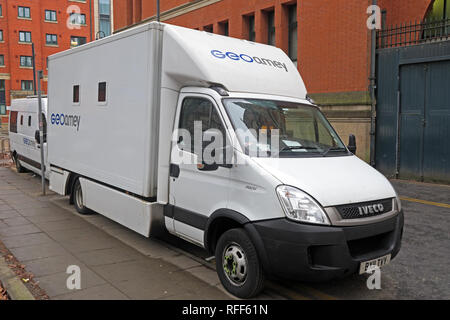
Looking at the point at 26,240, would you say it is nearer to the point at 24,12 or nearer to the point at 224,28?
the point at 224,28

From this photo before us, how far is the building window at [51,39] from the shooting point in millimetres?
56844

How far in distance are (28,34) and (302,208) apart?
6084 centimetres

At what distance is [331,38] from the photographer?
45.8 ft

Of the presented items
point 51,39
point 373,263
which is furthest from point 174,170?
point 51,39

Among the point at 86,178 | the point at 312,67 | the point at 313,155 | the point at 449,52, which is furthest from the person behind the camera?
the point at 312,67

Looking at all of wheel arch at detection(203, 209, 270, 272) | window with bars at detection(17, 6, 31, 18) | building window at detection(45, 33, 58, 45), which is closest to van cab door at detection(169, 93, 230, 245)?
wheel arch at detection(203, 209, 270, 272)

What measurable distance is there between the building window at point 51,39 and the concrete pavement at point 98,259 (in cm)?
5539

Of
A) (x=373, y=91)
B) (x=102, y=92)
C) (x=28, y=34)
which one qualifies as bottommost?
(x=102, y=92)

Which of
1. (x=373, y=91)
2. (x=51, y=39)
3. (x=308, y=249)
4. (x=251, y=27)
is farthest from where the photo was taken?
(x=51, y=39)

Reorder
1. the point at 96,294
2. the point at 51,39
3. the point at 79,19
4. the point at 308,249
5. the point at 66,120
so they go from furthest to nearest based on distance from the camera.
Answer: the point at 79,19 → the point at 51,39 → the point at 66,120 → the point at 96,294 → the point at 308,249
